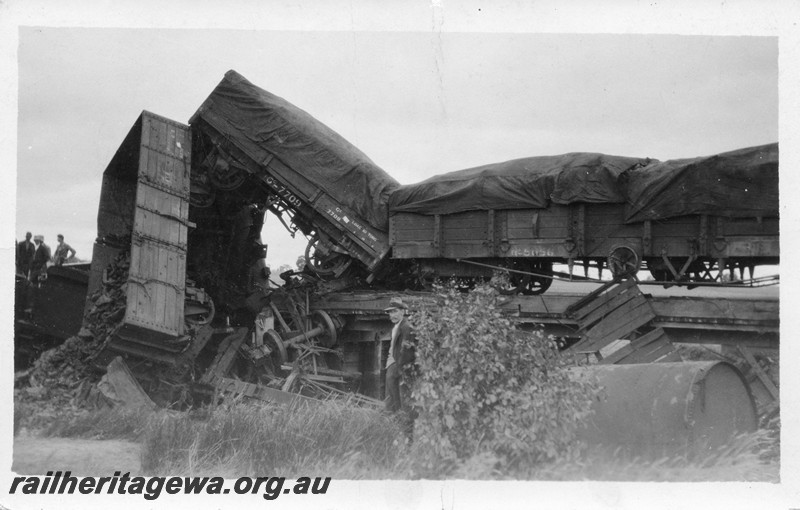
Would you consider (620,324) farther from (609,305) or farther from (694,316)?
(694,316)

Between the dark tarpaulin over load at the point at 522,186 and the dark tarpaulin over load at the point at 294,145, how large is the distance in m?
0.45

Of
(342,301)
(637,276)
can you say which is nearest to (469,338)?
(637,276)

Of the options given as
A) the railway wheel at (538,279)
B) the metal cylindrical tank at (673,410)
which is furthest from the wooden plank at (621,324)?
the metal cylindrical tank at (673,410)

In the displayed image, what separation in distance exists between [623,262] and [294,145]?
5288 millimetres

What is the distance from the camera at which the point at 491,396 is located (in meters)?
5.47

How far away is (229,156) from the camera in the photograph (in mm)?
11414

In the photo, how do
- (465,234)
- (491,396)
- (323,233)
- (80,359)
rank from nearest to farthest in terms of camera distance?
(491,396) < (80,359) < (465,234) < (323,233)

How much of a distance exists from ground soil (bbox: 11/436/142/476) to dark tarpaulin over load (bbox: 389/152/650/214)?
5349 mm

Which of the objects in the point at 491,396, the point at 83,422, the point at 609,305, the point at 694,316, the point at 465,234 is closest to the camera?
the point at 491,396

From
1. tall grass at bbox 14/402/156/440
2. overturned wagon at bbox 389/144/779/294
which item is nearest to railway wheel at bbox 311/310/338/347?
overturned wagon at bbox 389/144/779/294

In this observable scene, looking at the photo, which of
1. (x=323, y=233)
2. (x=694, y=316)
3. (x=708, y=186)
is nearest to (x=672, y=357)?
(x=694, y=316)

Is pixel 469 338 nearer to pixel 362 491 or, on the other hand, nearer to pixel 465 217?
pixel 362 491

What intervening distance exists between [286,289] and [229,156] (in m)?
2.35

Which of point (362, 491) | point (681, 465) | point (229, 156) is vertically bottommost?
point (362, 491)
